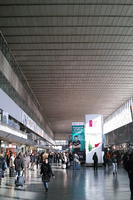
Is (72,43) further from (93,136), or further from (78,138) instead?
(78,138)

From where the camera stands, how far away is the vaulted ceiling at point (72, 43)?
15219 millimetres

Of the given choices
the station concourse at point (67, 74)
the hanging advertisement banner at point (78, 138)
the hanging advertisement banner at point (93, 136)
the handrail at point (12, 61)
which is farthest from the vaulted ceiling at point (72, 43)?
the hanging advertisement banner at point (78, 138)

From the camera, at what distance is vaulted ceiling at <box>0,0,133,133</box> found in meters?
15.2

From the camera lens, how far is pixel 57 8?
15.1m

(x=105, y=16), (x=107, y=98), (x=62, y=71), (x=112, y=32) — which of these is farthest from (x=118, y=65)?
(x=107, y=98)

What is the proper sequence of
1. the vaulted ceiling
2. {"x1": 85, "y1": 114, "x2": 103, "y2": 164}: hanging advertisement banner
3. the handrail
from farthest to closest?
{"x1": 85, "y1": 114, "x2": 103, "y2": 164}: hanging advertisement banner → the handrail → the vaulted ceiling

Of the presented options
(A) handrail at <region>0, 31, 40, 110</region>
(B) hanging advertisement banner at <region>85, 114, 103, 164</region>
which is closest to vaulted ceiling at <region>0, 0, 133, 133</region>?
(A) handrail at <region>0, 31, 40, 110</region>

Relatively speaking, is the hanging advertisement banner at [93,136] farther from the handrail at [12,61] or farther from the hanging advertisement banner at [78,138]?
the handrail at [12,61]

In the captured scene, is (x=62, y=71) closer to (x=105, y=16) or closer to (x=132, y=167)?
(x=105, y=16)

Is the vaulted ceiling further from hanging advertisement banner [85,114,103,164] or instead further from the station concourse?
hanging advertisement banner [85,114,103,164]

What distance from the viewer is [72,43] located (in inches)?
776

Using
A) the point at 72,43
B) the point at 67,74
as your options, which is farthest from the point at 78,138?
the point at 72,43

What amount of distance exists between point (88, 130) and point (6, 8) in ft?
46.8

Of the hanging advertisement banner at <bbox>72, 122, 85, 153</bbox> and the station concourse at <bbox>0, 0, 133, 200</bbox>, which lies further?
the hanging advertisement banner at <bbox>72, 122, 85, 153</bbox>
